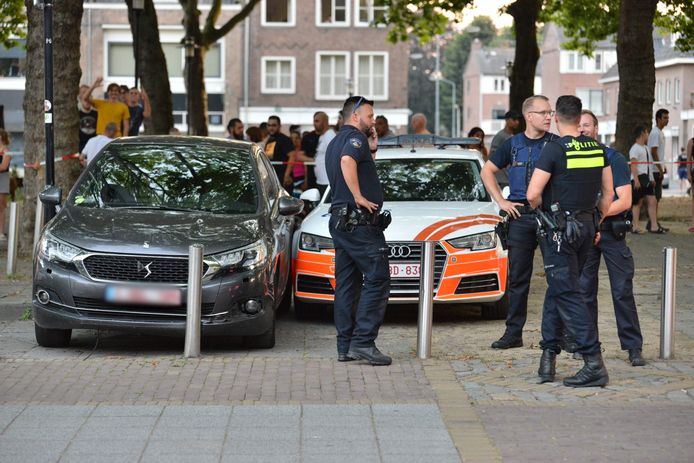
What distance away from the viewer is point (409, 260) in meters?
11.3

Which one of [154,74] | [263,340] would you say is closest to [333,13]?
[154,74]

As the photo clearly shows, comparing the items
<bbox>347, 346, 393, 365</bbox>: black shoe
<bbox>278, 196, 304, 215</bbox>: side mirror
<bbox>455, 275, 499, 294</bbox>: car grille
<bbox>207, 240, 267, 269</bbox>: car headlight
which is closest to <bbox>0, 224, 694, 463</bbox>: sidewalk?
<bbox>347, 346, 393, 365</bbox>: black shoe

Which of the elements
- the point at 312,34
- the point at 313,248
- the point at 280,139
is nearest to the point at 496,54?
the point at 312,34

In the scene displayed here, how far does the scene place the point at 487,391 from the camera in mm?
8234

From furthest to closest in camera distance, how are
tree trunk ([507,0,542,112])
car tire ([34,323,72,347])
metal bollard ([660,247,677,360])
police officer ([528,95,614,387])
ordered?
tree trunk ([507,0,542,112])
car tire ([34,323,72,347])
metal bollard ([660,247,677,360])
police officer ([528,95,614,387])

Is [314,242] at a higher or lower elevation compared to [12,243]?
higher

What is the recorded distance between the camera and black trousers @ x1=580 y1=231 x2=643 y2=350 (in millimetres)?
9227

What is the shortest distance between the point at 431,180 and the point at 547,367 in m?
4.55

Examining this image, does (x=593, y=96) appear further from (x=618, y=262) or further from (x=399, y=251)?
(x=618, y=262)

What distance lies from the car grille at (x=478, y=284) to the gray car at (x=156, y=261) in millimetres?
1583

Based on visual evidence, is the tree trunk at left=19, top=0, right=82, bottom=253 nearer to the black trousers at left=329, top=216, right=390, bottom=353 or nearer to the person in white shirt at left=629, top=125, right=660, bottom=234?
the black trousers at left=329, top=216, right=390, bottom=353

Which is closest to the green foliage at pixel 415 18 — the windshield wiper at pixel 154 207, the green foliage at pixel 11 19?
the green foliage at pixel 11 19

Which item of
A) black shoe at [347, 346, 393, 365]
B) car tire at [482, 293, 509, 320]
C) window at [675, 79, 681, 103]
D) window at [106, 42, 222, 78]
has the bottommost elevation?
car tire at [482, 293, 509, 320]

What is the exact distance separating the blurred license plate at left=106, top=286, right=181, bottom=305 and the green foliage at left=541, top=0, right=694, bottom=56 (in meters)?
25.4
